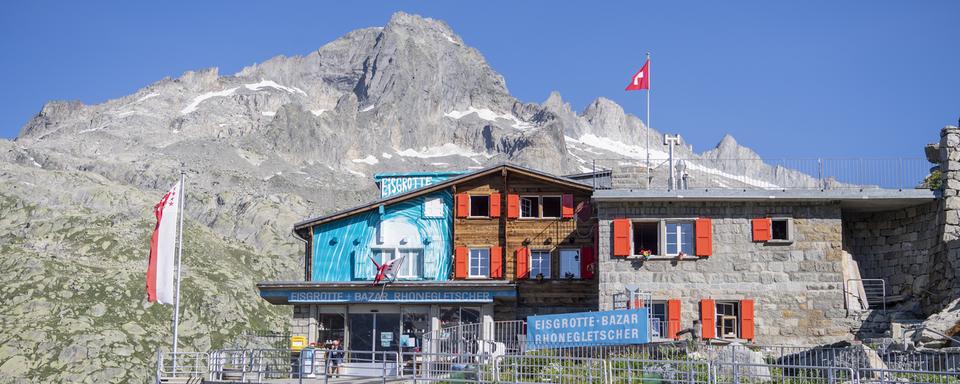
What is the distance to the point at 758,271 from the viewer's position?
38812mm

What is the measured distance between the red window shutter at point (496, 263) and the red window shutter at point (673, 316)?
7301mm

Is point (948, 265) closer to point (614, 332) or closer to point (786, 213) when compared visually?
point (786, 213)

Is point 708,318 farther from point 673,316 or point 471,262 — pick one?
point 471,262

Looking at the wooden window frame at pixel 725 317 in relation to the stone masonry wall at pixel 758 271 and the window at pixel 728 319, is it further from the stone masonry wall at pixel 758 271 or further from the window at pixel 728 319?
the stone masonry wall at pixel 758 271

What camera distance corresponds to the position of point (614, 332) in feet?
100

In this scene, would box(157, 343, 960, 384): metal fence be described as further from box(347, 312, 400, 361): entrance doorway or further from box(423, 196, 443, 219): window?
box(423, 196, 443, 219): window

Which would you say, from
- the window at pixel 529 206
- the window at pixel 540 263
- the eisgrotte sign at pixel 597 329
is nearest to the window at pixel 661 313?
the window at pixel 540 263

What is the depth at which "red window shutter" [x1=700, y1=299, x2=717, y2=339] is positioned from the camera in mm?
38125

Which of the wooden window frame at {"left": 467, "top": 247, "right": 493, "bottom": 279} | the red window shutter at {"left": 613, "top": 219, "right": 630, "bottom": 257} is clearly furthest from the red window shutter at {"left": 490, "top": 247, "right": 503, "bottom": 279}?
the red window shutter at {"left": 613, "top": 219, "right": 630, "bottom": 257}

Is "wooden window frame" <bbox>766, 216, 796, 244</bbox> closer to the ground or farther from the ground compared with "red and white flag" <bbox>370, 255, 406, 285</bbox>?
farther from the ground

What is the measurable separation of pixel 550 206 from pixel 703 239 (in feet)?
23.2

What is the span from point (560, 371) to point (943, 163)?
64.5ft

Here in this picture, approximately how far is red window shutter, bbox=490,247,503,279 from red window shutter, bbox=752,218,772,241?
967 centimetres

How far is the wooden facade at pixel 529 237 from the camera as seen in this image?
4238 cm
